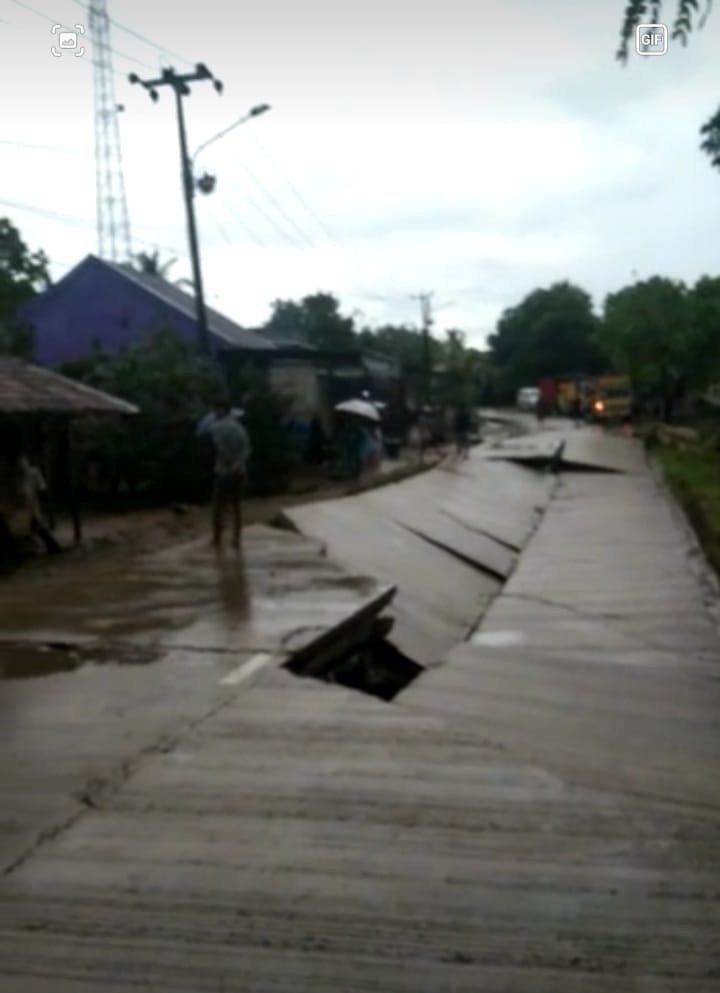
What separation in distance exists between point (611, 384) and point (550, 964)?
65151mm

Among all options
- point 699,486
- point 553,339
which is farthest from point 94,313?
point 553,339

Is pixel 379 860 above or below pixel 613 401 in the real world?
above

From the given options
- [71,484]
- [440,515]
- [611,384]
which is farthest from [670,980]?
[611,384]

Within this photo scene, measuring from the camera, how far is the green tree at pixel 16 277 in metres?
31.5

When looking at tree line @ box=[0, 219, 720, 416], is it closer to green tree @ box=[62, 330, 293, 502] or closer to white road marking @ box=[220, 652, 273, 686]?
green tree @ box=[62, 330, 293, 502]

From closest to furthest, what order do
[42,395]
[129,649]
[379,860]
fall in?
[379,860] → [129,649] → [42,395]

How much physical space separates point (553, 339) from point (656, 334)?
34108 millimetres

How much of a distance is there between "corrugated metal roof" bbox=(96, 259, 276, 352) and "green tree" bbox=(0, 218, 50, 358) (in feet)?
22.3

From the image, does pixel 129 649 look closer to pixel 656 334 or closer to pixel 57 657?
pixel 57 657

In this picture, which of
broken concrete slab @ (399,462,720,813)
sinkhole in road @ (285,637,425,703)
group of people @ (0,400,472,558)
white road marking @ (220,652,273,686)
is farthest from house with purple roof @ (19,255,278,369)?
white road marking @ (220,652,273,686)

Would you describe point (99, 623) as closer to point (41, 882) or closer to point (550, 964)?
point (41, 882)

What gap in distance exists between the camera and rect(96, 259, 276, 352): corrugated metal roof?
39.6 meters

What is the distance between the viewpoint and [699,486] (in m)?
31.2

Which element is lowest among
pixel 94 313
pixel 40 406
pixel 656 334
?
pixel 40 406
